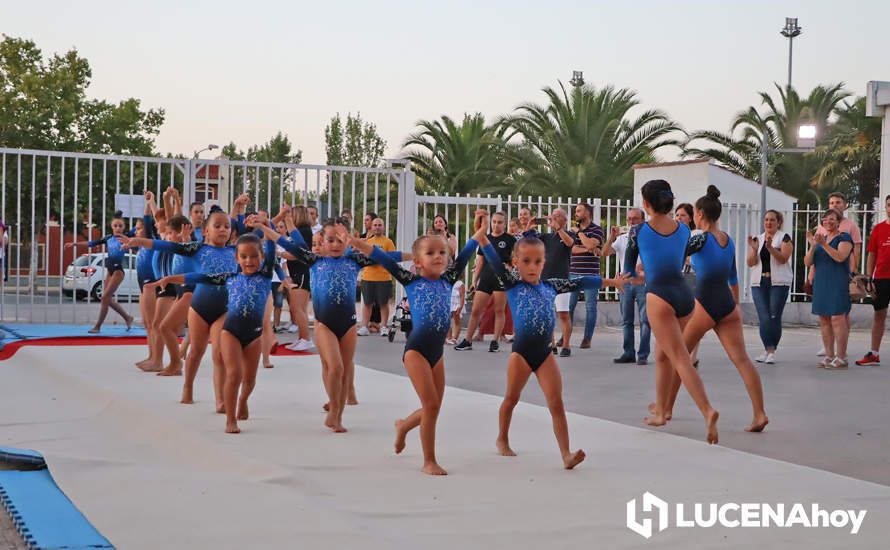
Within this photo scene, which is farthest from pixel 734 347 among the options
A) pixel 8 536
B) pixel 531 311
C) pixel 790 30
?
pixel 790 30

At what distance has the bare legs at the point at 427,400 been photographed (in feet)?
20.1

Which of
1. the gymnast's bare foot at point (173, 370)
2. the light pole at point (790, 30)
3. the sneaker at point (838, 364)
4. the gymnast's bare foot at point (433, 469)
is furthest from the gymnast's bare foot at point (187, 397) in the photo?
the light pole at point (790, 30)

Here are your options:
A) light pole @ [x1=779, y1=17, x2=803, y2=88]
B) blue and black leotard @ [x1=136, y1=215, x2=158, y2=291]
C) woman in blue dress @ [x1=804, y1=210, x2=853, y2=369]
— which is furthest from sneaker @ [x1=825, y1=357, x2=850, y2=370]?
light pole @ [x1=779, y1=17, x2=803, y2=88]

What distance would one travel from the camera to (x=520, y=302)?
21.7ft

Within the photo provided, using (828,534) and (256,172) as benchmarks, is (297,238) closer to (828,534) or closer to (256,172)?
(828,534)

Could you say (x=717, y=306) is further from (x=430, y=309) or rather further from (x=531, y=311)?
(x=430, y=309)

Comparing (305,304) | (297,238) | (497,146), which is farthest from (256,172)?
(497,146)

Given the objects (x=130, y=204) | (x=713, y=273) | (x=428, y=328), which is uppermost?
(x=130, y=204)

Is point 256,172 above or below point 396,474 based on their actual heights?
above

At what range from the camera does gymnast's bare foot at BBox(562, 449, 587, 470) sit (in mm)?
6129

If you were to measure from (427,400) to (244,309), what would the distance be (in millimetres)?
2057

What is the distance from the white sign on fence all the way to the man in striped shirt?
19.7 feet

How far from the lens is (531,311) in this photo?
659 cm

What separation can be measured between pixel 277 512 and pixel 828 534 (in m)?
2.47
